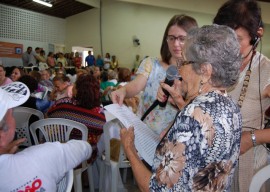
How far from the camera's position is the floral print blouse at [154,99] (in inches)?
73.7

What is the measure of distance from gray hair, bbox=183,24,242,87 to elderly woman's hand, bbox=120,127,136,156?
0.47 m

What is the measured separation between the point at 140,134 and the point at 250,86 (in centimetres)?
61

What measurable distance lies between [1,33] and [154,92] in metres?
11.8

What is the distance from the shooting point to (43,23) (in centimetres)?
1415

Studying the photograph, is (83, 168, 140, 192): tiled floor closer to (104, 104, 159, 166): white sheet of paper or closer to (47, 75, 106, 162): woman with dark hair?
(47, 75, 106, 162): woman with dark hair

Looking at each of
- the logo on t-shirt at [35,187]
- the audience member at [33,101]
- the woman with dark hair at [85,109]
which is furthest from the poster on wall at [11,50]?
the logo on t-shirt at [35,187]

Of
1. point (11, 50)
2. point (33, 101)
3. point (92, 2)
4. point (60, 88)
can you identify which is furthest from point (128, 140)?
point (92, 2)

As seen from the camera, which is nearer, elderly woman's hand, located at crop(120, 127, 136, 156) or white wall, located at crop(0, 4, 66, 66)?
elderly woman's hand, located at crop(120, 127, 136, 156)

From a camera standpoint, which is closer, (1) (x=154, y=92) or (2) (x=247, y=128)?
(2) (x=247, y=128)

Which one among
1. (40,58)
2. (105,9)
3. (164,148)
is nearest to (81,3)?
(105,9)

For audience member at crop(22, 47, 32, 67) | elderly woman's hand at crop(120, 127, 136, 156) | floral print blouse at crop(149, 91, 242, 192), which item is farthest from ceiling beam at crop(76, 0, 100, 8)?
floral print blouse at crop(149, 91, 242, 192)

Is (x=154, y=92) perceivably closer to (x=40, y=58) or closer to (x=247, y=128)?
(x=247, y=128)

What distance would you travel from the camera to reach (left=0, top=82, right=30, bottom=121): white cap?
1255 millimetres

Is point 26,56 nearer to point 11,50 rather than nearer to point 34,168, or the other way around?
point 11,50
